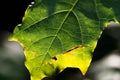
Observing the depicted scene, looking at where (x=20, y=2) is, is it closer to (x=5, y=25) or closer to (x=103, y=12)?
(x=5, y=25)

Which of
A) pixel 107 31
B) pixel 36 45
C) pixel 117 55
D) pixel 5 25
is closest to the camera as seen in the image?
pixel 36 45

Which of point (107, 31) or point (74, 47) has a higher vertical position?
point (74, 47)

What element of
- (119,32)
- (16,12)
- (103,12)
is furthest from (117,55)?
(103,12)

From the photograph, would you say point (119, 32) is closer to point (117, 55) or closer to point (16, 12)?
point (117, 55)

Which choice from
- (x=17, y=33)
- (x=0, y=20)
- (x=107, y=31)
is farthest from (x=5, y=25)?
(x=17, y=33)

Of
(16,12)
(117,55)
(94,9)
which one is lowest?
(117,55)

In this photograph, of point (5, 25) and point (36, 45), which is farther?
point (5, 25)

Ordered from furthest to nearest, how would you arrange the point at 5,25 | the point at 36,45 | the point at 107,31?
the point at 5,25 → the point at 107,31 → the point at 36,45
